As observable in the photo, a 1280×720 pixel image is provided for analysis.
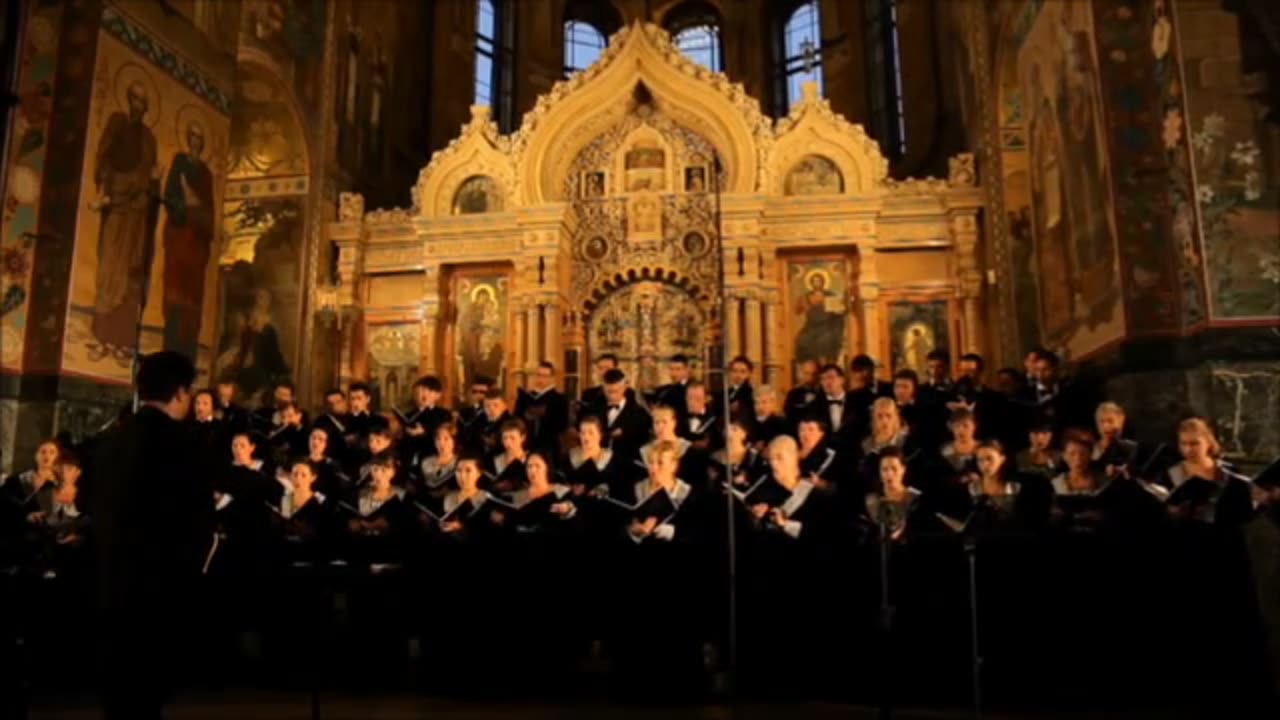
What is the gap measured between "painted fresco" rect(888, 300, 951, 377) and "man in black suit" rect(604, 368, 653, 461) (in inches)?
186

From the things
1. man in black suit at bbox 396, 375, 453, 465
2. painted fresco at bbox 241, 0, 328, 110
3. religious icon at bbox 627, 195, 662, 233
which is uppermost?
painted fresco at bbox 241, 0, 328, 110

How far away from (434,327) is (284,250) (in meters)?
2.14

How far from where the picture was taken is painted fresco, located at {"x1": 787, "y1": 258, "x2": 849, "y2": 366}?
11.4 metres

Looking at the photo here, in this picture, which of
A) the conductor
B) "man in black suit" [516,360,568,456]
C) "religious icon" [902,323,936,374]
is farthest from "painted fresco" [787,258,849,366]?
the conductor

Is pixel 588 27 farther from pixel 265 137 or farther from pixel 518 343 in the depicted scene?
pixel 518 343

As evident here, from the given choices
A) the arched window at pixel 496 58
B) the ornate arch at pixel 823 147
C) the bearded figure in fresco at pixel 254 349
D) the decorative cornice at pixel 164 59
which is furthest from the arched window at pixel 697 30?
the decorative cornice at pixel 164 59

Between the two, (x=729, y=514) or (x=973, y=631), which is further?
(x=973, y=631)

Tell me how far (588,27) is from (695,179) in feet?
28.2

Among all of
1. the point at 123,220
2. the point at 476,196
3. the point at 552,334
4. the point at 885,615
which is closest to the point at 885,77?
the point at 476,196

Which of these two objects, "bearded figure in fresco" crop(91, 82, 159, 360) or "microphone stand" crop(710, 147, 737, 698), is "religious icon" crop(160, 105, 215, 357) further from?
"microphone stand" crop(710, 147, 737, 698)

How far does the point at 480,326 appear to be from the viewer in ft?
39.3

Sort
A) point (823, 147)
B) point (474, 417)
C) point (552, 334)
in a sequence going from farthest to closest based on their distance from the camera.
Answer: point (823, 147) → point (552, 334) → point (474, 417)

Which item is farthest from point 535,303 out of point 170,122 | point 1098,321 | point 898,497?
point 898,497

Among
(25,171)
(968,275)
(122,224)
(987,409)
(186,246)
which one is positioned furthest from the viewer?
(968,275)
